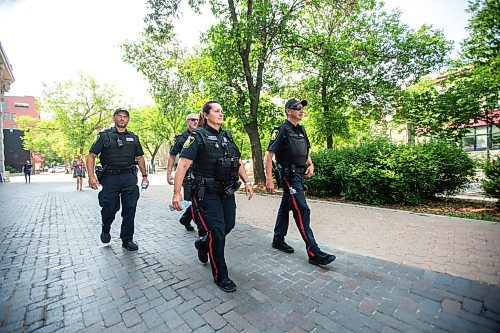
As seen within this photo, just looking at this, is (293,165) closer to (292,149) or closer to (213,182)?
(292,149)

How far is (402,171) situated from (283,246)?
15.5 ft

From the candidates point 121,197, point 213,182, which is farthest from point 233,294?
point 121,197

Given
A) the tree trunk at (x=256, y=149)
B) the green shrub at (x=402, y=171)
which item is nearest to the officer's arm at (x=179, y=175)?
the green shrub at (x=402, y=171)

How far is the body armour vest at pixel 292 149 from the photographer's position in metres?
3.67

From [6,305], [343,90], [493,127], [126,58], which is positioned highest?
[126,58]

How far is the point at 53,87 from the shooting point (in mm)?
31391

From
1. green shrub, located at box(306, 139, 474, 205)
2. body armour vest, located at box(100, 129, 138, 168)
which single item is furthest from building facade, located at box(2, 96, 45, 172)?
green shrub, located at box(306, 139, 474, 205)

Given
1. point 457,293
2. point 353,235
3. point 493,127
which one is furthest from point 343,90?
point 457,293

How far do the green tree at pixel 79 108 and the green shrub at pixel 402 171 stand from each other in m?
33.6

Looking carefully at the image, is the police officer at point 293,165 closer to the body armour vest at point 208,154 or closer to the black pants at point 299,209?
the black pants at point 299,209

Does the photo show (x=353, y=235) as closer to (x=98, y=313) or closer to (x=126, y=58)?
(x=98, y=313)

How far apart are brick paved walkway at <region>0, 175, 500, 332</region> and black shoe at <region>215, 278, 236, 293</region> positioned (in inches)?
2.6

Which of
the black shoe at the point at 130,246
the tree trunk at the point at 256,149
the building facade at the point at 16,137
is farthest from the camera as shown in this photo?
the building facade at the point at 16,137

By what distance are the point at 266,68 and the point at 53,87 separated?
3070cm
